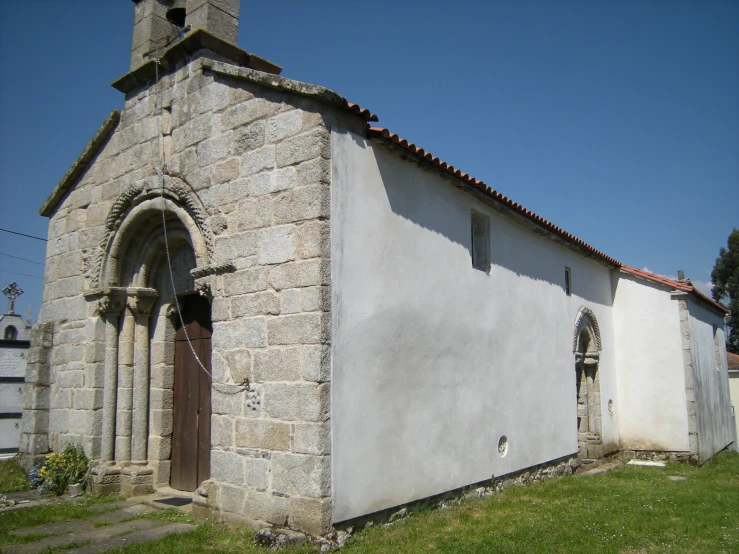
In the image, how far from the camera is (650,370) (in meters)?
12.4

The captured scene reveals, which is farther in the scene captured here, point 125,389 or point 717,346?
point 717,346

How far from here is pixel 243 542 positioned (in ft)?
17.4

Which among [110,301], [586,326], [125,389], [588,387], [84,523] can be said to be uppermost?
[110,301]

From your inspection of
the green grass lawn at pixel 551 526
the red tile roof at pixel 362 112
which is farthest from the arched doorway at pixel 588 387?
the red tile roof at pixel 362 112

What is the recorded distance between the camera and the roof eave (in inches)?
326

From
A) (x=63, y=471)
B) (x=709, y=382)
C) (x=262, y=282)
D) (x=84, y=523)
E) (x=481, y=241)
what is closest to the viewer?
(x=262, y=282)

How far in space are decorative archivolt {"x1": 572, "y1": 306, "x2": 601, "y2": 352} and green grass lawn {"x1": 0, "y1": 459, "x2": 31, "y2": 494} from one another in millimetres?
8941

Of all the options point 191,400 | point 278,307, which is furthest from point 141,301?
point 278,307

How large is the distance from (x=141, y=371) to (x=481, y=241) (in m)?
4.95

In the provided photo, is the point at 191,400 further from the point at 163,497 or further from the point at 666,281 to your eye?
the point at 666,281

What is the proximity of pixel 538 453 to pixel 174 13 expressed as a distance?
8.30 m

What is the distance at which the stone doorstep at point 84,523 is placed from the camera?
5.86 meters

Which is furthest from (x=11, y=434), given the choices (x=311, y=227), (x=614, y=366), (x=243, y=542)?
(x=614, y=366)

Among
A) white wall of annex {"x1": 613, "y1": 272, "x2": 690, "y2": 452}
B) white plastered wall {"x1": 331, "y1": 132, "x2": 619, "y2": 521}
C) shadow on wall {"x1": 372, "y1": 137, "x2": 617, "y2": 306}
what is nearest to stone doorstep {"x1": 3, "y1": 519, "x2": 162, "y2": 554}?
white plastered wall {"x1": 331, "y1": 132, "x2": 619, "y2": 521}
